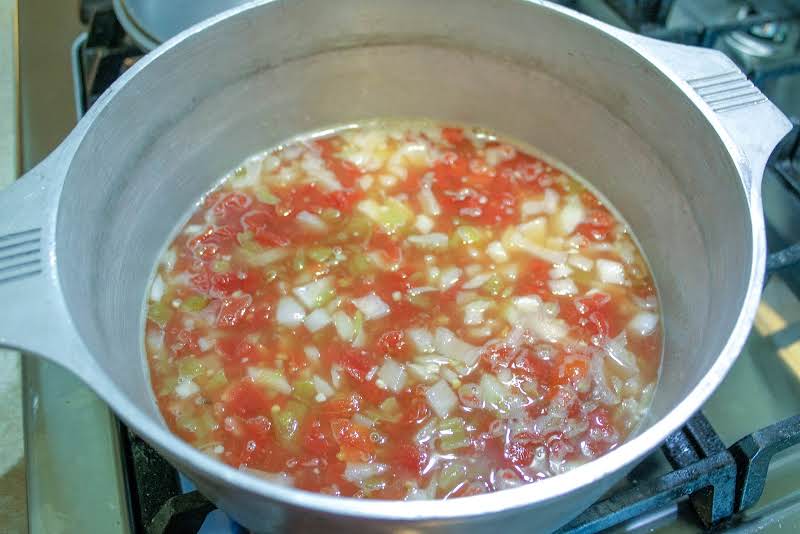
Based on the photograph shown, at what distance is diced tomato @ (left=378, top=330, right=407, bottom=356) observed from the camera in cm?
135

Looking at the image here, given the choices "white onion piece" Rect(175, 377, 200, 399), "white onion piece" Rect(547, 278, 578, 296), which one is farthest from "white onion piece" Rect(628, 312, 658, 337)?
"white onion piece" Rect(175, 377, 200, 399)

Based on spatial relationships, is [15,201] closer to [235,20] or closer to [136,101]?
[136,101]

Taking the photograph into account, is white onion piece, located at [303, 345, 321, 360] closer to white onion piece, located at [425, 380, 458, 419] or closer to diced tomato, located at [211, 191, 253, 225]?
white onion piece, located at [425, 380, 458, 419]

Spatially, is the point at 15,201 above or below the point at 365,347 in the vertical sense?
above

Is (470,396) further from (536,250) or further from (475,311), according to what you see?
(536,250)

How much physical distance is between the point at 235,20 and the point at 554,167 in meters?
0.76

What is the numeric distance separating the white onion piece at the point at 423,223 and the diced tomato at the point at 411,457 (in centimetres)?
50

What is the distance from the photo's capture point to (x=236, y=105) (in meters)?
1.57

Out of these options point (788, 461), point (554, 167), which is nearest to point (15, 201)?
point (554, 167)

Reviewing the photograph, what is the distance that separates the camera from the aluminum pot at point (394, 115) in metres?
0.89

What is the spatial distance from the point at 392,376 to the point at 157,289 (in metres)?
0.51

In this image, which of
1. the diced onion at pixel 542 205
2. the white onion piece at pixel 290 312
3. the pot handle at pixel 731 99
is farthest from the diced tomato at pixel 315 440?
the pot handle at pixel 731 99

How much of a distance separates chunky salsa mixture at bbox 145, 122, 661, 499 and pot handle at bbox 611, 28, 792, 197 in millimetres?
403

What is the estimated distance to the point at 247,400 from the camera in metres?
1.29
